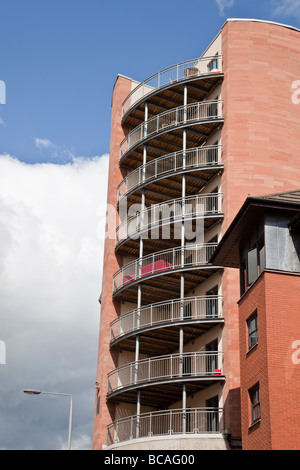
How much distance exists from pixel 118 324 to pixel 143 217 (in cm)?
664

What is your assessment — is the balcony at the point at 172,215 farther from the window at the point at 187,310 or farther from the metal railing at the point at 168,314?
the metal railing at the point at 168,314

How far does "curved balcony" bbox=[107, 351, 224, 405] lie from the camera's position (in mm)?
37219

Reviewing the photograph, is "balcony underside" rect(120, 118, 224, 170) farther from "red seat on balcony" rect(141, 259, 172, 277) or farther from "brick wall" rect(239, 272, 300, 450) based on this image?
"brick wall" rect(239, 272, 300, 450)

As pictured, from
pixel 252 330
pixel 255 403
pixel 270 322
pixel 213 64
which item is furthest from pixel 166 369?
pixel 213 64

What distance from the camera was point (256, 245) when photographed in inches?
1122

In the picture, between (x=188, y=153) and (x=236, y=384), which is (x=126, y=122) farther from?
(x=236, y=384)

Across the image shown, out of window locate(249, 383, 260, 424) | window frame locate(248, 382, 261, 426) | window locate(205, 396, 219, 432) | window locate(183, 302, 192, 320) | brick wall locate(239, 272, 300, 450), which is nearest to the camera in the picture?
brick wall locate(239, 272, 300, 450)

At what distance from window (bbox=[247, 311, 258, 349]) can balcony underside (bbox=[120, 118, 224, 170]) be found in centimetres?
1773

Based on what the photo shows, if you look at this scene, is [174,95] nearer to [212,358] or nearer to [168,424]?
[212,358]

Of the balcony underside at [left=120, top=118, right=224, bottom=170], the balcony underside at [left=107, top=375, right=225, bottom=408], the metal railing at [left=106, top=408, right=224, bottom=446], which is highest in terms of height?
the balcony underside at [left=120, top=118, right=224, bottom=170]

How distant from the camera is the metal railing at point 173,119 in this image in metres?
44.3

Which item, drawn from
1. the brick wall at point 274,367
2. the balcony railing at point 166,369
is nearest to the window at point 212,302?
the balcony railing at point 166,369

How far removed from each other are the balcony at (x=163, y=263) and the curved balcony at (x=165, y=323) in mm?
1783

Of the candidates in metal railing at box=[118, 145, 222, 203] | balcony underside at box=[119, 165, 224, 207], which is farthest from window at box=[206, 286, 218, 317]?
metal railing at box=[118, 145, 222, 203]
